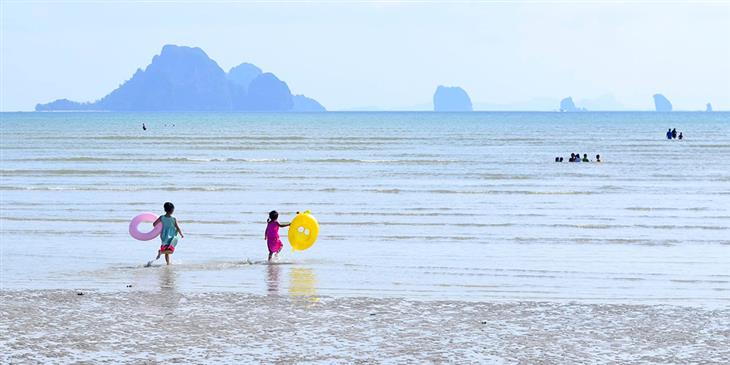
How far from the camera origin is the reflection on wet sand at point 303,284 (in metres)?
15.0

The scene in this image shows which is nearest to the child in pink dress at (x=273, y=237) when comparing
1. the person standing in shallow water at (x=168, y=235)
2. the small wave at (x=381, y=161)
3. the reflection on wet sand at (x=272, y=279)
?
the reflection on wet sand at (x=272, y=279)

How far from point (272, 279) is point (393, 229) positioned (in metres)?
7.85

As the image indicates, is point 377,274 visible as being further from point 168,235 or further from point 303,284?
point 168,235

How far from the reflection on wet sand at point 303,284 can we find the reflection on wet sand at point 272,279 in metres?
0.19

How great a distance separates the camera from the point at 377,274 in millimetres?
17391

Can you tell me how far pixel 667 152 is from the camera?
218 ft

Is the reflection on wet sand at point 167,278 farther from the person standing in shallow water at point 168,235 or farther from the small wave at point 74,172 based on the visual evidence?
the small wave at point 74,172

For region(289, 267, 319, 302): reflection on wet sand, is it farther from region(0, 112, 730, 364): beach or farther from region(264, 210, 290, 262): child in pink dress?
region(264, 210, 290, 262): child in pink dress

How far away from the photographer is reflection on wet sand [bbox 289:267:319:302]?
15.0 meters

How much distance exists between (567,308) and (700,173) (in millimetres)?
33985

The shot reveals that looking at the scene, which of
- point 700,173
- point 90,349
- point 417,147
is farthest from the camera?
point 417,147

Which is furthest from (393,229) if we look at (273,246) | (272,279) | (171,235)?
(272,279)

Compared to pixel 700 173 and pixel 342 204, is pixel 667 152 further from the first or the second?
pixel 342 204

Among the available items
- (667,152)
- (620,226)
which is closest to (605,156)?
(667,152)
